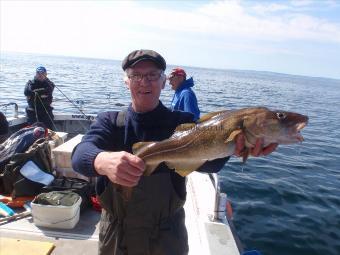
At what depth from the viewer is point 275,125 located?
9.84 ft

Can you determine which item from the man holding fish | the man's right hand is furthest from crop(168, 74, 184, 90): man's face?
the man's right hand

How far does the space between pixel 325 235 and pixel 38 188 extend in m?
6.97

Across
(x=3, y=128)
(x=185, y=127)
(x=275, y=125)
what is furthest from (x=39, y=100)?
(x=275, y=125)

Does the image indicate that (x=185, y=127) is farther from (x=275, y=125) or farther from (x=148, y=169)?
(x=275, y=125)

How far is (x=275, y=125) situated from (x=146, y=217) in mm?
1388

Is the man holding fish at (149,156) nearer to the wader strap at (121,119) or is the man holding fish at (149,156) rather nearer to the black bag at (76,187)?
the wader strap at (121,119)

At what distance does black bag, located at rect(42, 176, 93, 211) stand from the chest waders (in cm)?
298

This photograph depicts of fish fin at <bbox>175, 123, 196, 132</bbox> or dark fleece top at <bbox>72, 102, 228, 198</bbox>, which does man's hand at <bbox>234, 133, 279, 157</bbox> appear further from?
fish fin at <bbox>175, 123, 196, 132</bbox>

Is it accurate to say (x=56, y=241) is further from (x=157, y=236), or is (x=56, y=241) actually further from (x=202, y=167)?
(x=202, y=167)

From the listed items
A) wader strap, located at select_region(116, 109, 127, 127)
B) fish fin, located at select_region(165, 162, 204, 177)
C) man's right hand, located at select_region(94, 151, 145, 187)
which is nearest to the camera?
man's right hand, located at select_region(94, 151, 145, 187)

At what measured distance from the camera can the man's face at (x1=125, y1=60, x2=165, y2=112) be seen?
328 cm

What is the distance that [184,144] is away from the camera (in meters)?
3.11

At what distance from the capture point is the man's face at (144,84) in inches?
129

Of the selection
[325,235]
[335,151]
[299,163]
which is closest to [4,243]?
[325,235]
